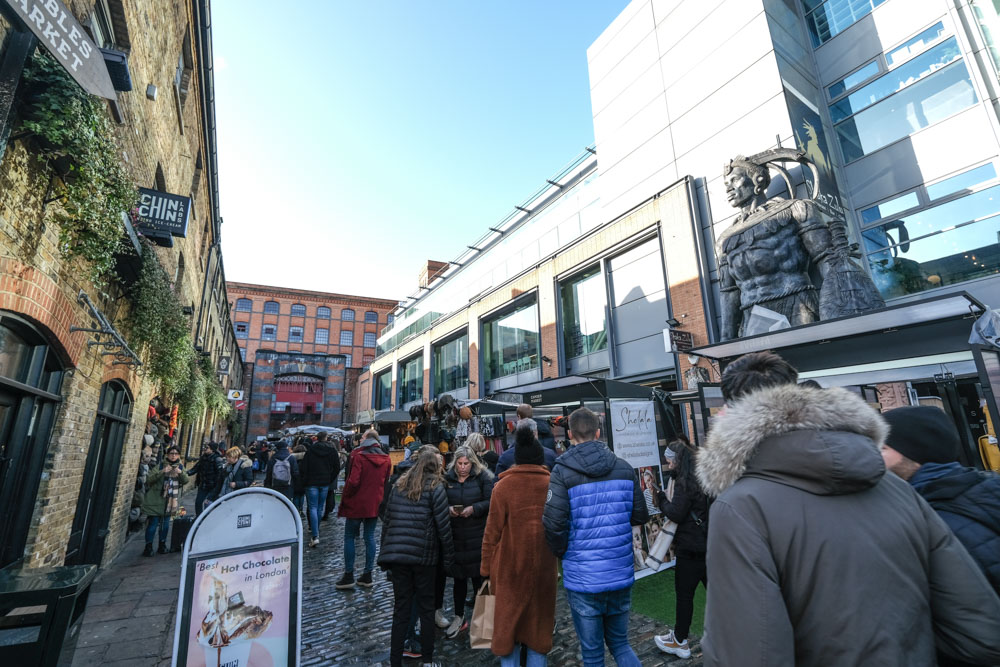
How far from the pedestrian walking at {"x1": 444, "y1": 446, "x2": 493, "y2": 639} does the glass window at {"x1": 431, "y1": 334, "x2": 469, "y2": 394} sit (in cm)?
1839

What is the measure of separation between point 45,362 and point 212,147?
428 inches

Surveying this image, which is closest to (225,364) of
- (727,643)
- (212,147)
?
(212,147)

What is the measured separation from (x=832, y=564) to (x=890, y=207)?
12716 millimetres

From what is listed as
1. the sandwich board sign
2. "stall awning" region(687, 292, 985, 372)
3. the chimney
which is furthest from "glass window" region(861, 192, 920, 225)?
the chimney

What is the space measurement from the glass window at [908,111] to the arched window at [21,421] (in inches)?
620

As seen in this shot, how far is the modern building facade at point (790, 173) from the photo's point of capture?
8.80m

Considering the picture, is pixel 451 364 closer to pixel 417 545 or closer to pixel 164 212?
pixel 164 212

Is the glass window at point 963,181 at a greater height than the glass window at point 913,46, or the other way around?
the glass window at point 913,46

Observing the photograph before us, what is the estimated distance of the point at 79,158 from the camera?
3.62 meters

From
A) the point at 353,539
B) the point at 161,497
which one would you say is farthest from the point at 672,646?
the point at 161,497

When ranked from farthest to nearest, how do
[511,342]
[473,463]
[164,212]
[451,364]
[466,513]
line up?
1. [451,364]
2. [511,342]
3. [164,212]
4. [473,463]
5. [466,513]

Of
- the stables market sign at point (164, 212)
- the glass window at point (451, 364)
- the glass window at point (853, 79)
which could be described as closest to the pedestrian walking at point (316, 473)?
the stables market sign at point (164, 212)

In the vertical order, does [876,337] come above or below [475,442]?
above

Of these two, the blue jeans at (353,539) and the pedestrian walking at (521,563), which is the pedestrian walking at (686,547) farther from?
the blue jeans at (353,539)
